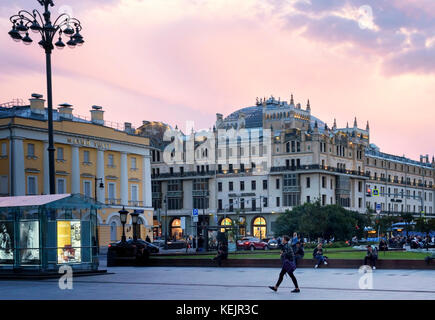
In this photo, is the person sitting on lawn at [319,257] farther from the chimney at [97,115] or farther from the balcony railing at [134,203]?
the chimney at [97,115]

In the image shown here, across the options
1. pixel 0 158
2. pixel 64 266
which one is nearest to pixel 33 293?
pixel 64 266

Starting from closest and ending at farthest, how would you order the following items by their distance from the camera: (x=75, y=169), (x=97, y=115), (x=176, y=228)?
(x=75, y=169) < (x=97, y=115) < (x=176, y=228)

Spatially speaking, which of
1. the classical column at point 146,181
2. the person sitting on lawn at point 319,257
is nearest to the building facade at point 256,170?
the classical column at point 146,181

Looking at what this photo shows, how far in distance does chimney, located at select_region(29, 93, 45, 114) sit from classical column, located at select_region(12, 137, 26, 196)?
22.6 ft

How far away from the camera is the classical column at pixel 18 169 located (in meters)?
67.5

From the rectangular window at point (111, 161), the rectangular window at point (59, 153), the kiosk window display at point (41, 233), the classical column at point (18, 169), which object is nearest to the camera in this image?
the kiosk window display at point (41, 233)

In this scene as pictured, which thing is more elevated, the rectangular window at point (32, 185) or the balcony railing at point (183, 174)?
the balcony railing at point (183, 174)

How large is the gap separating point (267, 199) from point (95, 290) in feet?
284

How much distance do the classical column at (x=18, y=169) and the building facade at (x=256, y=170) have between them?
109 feet

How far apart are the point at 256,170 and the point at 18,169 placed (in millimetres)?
48563

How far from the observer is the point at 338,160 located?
112 m

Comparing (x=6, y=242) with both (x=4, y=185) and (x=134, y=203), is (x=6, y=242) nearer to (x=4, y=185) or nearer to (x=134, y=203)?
(x=4, y=185)

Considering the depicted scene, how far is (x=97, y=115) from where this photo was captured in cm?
8188

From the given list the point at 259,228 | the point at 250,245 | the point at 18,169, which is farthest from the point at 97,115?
the point at 259,228
